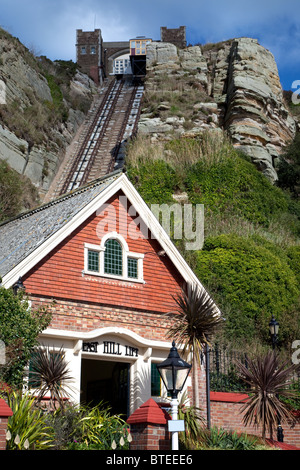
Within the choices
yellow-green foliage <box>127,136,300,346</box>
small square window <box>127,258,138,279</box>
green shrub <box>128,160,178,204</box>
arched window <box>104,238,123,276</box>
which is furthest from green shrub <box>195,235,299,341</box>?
green shrub <box>128,160,178,204</box>

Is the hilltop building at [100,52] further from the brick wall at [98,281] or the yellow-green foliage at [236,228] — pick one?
the brick wall at [98,281]

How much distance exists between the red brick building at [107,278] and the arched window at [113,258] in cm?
3

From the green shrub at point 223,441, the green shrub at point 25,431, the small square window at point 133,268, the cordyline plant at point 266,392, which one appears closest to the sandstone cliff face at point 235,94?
the small square window at point 133,268

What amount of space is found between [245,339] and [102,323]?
777cm

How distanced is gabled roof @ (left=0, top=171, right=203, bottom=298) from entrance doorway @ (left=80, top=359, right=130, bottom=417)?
381 centimetres

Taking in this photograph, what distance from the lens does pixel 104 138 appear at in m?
48.2

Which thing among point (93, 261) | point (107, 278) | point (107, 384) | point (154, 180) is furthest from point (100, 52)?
point (107, 278)

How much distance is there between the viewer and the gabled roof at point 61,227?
1622 centimetres

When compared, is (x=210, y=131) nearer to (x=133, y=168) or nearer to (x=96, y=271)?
(x=133, y=168)

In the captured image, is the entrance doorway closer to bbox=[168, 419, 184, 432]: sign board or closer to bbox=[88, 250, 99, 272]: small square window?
bbox=[88, 250, 99, 272]: small square window

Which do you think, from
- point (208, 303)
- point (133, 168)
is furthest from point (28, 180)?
point (208, 303)

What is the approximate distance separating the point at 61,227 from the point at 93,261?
1.64m

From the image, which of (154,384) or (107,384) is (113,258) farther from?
(107,384)

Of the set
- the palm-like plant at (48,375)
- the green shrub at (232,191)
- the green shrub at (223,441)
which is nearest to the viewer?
the green shrub at (223,441)
